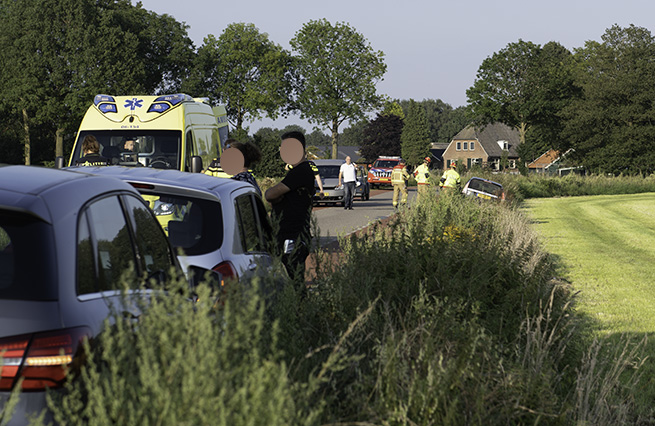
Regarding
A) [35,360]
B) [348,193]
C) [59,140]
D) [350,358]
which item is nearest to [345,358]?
[350,358]

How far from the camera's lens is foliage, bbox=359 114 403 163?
127938mm

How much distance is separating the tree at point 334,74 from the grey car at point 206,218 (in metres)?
75.6

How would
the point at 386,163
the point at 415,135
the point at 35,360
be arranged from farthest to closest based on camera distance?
the point at 415,135, the point at 386,163, the point at 35,360

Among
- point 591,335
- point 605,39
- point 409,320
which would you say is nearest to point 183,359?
point 409,320

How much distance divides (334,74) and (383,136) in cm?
4582

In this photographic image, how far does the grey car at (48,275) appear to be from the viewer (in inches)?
124

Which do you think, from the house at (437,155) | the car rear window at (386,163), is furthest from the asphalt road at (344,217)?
the house at (437,155)

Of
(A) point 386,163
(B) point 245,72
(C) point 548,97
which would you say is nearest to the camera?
(A) point 386,163

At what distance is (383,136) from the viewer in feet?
420

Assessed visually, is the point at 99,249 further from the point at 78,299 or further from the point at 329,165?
the point at 329,165

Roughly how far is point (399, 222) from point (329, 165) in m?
25.6

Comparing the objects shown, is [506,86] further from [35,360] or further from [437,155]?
[35,360]

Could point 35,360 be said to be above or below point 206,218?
below

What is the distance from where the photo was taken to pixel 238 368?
2.98 meters
